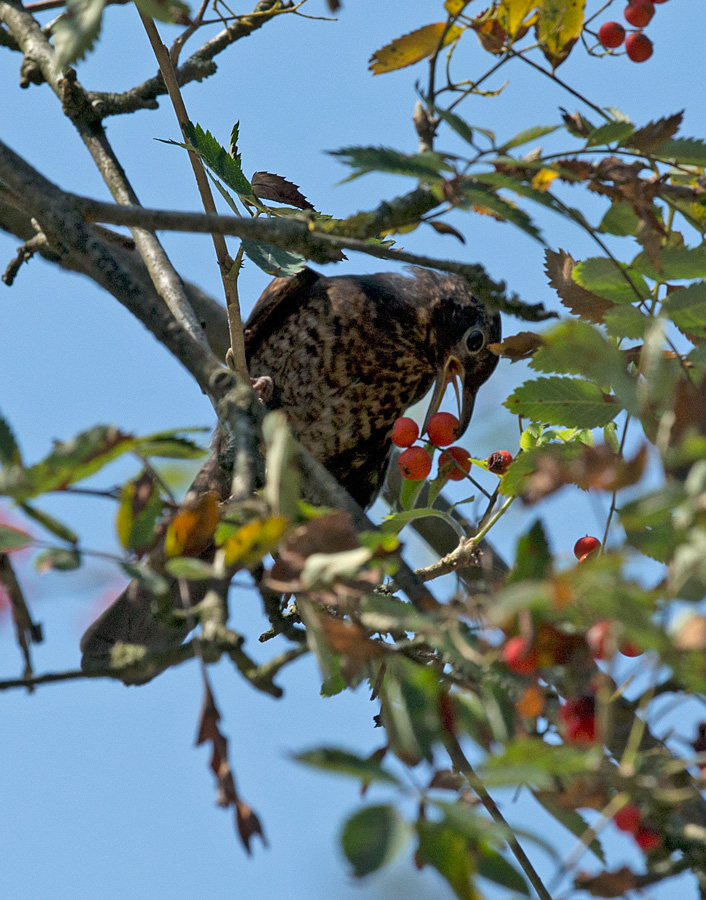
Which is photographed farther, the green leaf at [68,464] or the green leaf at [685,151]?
the green leaf at [685,151]

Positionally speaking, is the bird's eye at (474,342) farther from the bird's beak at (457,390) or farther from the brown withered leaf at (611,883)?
the brown withered leaf at (611,883)

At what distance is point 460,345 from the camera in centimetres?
394

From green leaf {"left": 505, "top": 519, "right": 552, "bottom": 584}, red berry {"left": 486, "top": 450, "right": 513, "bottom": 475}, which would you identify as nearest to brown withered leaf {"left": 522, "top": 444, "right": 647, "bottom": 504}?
green leaf {"left": 505, "top": 519, "right": 552, "bottom": 584}

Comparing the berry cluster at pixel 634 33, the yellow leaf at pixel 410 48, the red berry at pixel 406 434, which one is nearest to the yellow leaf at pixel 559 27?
the yellow leaf at pixel 410 48

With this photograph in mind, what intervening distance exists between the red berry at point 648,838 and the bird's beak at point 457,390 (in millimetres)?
2768

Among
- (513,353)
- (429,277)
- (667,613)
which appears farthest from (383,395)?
(667,613)

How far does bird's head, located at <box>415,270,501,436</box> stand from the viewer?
12.8 feet

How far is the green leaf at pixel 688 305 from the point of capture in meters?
1.54

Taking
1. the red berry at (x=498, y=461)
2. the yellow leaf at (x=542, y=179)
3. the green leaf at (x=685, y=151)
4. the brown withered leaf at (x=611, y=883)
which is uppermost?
the yellow leaf at (x=542, y=179)

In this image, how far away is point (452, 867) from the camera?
0.93 m

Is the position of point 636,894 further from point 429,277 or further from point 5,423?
point 429,277

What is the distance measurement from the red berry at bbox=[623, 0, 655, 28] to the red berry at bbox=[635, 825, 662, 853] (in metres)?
1.88

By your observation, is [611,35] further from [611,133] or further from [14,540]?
[14,540]

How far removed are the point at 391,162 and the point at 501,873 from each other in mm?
831
